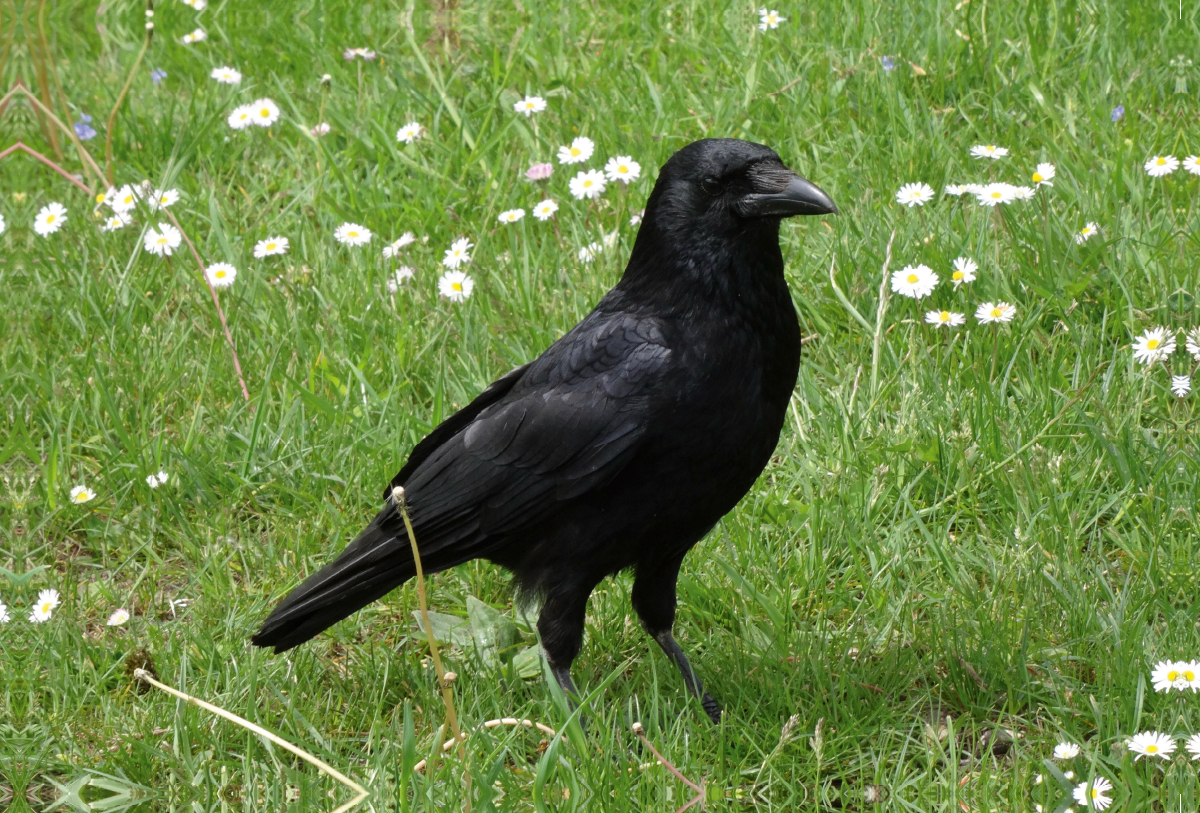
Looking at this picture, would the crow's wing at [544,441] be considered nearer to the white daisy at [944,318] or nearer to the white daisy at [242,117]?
the white daisy at [944,318]

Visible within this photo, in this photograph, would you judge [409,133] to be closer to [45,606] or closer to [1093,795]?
[45,606]

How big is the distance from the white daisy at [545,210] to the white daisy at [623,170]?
25 centimetres

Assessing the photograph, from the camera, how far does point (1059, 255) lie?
4137 millimetres

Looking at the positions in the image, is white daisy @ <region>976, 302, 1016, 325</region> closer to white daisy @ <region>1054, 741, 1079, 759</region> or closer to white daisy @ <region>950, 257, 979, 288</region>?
white daisy @ <region>950, 257, 979, 288</region>

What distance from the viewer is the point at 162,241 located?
4.80 metres

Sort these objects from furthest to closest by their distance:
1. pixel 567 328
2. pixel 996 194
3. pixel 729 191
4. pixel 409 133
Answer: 1. pixel 409 133
2. pixel 567 328
3. pixel 996 194
4. pixel 729 191

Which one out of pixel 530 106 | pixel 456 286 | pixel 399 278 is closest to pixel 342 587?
pixel 456 286

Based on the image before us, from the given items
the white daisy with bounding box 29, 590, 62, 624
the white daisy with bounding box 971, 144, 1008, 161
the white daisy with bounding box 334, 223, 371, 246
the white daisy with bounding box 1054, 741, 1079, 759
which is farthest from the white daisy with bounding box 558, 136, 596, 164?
the white daisy with bounding box 1054, 741, 1079, 759

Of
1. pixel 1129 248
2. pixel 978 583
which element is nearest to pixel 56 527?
pixel 978 583

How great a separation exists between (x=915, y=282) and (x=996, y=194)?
1.44 ft

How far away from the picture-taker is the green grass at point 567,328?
301 cm

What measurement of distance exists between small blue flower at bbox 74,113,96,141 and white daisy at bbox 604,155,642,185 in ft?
8.05

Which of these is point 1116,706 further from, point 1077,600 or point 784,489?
point 784,489

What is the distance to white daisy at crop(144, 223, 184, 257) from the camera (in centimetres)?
478
